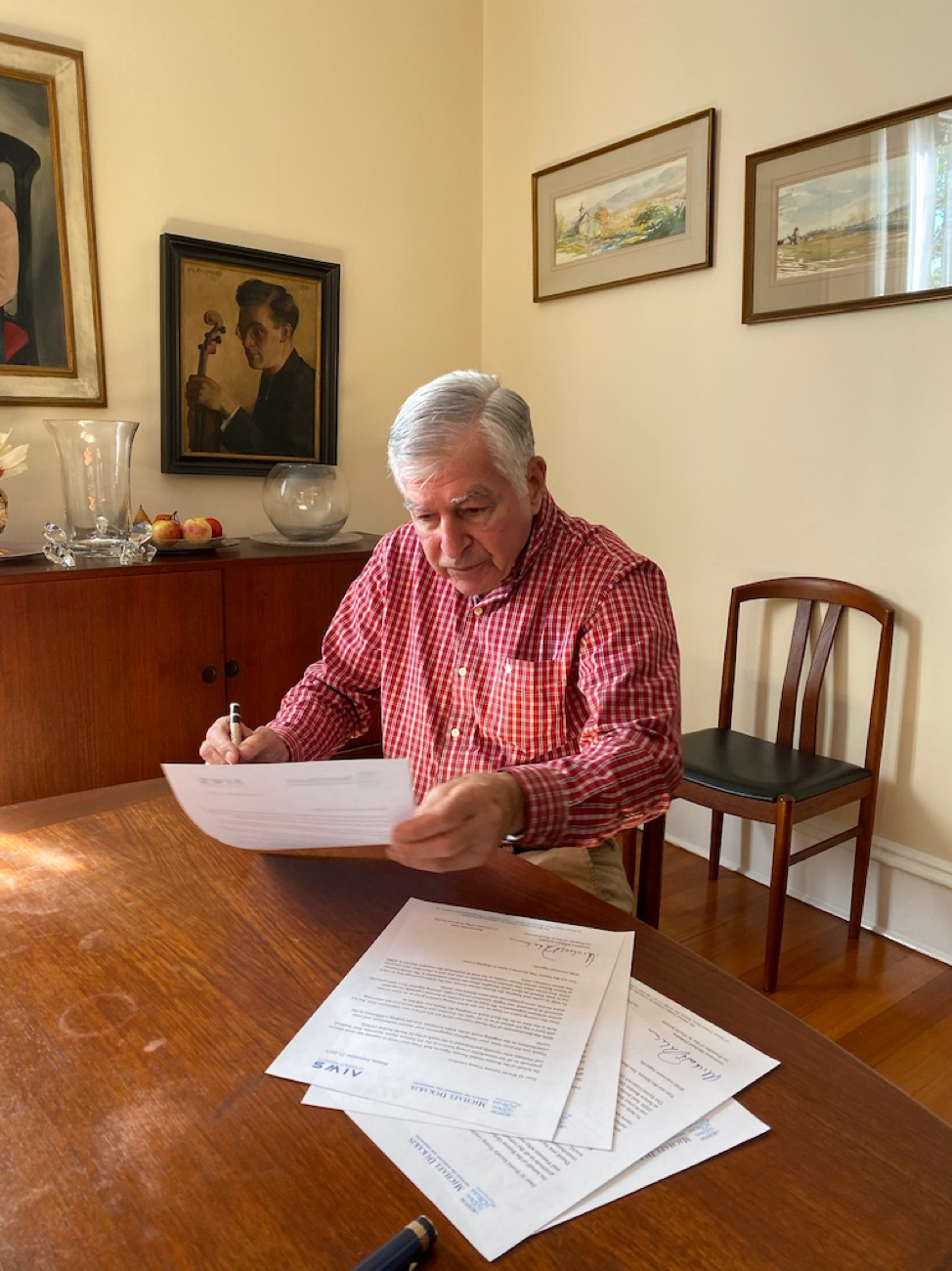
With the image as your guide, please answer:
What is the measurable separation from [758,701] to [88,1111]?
7.75 feet

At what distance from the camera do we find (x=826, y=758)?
245 cm

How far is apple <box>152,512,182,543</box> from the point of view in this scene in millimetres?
2559

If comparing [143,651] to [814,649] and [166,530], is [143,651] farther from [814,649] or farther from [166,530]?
[814,649]

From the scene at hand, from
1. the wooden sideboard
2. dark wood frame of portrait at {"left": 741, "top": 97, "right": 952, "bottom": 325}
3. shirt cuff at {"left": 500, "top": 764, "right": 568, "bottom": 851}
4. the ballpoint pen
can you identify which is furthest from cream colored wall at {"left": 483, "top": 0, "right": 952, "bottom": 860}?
the ballpoint pen

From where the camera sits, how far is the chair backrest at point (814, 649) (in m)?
2.37

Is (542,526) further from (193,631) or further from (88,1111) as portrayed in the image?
(193,631)

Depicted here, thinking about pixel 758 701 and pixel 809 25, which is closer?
pixel 809 25

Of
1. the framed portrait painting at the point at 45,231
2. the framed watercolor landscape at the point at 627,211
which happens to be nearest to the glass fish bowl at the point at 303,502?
the framed portrait painting at the point at 45,231

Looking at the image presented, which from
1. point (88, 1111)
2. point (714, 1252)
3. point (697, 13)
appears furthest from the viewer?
point (697, 13)

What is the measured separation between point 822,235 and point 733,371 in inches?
16.6

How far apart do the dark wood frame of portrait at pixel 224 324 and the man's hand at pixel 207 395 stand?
0.02 metres

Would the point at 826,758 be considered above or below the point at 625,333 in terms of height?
below

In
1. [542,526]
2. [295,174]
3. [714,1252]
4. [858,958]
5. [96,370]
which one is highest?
[295,174]

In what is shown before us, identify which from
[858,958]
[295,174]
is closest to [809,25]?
[295,174]
